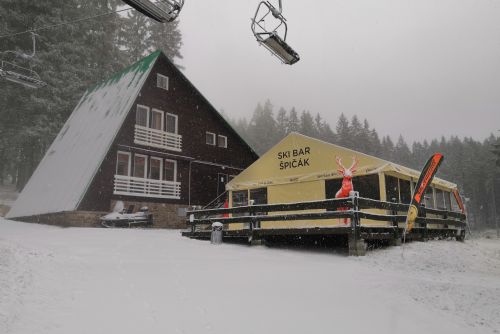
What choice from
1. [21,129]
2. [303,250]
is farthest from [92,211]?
[21,129]

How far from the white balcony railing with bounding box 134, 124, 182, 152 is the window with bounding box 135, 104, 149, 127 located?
51 centimetres

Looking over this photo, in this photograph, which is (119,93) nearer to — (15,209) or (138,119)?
(138,119)

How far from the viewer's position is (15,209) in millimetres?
20188

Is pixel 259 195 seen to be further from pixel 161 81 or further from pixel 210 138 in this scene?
pixel 161 81

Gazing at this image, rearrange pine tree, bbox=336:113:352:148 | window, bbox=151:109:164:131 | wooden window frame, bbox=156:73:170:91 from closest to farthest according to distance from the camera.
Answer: window, bbox=151:109:164:131 → wooden window frame, bbox=156:73:170:91 → pine tree, bbox=336:113:352:148

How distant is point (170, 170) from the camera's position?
2125cm

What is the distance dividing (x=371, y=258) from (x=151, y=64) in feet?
52.9

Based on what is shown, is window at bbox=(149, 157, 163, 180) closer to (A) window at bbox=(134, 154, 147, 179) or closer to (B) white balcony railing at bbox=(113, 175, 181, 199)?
(A) window at bbox=(134, 154, 147, 179)

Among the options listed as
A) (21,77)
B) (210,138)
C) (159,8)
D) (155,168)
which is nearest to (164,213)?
(155,168)

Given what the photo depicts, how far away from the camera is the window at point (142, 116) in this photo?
792 inches

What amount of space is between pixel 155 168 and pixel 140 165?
927 millimetres

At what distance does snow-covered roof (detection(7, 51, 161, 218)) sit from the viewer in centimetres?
1694

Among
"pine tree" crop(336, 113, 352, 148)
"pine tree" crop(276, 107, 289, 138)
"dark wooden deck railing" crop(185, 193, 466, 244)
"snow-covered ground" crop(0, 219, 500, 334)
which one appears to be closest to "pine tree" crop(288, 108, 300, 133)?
"pine tree" crop(276, 107, 289, 138)

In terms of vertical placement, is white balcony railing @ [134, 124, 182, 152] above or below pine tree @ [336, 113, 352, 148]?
below
